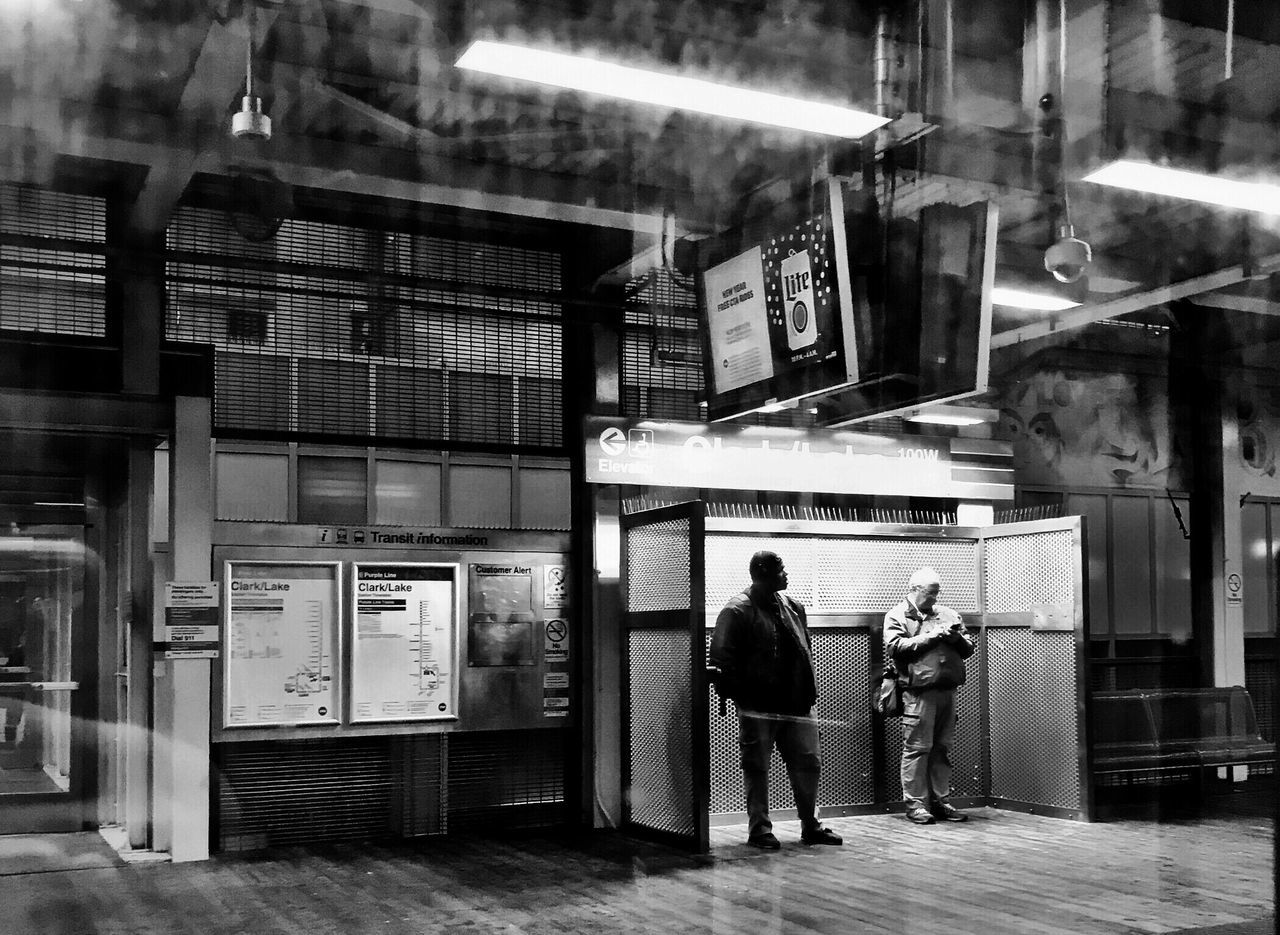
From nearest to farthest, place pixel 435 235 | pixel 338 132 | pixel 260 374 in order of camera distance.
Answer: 1. pixel 338 132
2. pixel 260 374
3. pixel 435 235

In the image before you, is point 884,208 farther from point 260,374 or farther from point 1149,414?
point 1149,414

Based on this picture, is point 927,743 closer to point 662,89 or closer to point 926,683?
point 926,683

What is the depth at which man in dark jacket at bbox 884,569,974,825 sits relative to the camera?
7180mm

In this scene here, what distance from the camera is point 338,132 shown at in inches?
220

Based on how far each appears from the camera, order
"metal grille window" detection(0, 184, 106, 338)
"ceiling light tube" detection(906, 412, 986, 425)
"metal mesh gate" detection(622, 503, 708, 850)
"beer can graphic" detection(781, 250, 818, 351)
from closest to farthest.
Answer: "beer can graphic" detection(781, 250, 818, 351)
"metal grille window" detection(0, 184, 106, 338)
"metal mesh gate" detection(622, 503, 708, 850)
"ceiling light tube" detection(906, 412, 986, 425)

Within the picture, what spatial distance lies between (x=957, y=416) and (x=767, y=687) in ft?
8.46

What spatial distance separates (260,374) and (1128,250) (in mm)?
4847

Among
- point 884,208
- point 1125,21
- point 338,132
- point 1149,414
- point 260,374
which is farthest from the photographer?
point 1149,414

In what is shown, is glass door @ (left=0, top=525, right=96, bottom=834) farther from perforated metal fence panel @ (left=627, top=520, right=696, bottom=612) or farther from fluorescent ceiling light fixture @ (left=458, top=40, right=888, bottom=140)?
fluorescent ceiling light fixture @ (left=458, top=40, right=888, bottom=140)

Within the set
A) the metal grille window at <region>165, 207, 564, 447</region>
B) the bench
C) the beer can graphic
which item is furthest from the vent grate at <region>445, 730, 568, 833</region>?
the bench

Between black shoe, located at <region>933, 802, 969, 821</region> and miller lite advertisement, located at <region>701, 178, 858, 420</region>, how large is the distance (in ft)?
8.53

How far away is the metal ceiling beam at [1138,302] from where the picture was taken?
26.0ft

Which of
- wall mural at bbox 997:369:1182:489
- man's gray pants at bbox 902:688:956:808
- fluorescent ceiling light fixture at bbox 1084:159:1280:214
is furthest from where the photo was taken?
wall mural at bbox 997:369:1182:489

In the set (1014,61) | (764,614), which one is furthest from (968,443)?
(1014,61)
